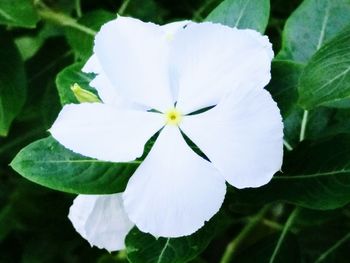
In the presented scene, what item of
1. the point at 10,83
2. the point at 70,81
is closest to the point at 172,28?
the point at 70,81

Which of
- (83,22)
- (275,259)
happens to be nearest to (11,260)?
(83,22)

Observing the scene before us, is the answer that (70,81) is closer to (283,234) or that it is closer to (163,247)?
(163,247)

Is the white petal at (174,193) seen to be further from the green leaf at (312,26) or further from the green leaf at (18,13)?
the green leaf at (18,13)

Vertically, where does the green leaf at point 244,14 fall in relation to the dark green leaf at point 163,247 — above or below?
above

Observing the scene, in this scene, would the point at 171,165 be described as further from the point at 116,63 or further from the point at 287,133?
the point at 287,133

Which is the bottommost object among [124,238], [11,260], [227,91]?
[11,260]

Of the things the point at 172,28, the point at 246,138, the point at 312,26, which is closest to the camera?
the point at 246,138

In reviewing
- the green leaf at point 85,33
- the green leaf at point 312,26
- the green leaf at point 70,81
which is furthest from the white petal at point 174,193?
the green leaf at point 85,33

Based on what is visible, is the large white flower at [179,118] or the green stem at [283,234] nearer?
the large white flower at [179,118]
